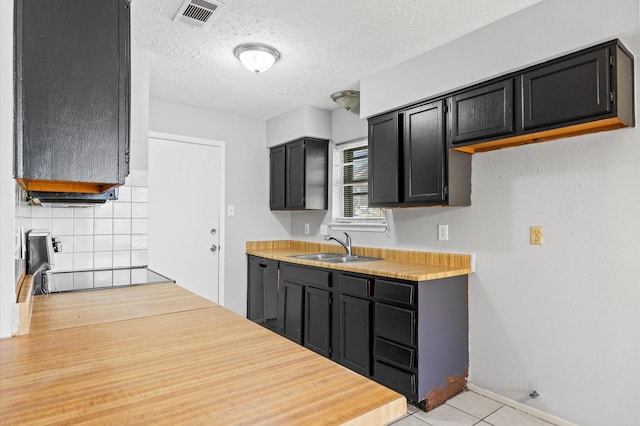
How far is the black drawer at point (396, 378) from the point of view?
2482mm

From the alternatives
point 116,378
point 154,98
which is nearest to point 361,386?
point 116,378

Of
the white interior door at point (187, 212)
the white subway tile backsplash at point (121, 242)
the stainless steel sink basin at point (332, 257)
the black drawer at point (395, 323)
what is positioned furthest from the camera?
the white interior door at point (187, 212)

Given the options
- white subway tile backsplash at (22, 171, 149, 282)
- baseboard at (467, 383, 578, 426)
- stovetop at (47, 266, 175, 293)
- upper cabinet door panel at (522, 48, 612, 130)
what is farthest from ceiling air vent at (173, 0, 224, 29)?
baseboard at (467, 383, 578, 426)

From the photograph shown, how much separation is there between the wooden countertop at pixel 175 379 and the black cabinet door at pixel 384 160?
1879mm

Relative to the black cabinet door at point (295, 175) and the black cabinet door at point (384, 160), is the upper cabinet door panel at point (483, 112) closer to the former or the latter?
the black cabinet door at point (384, 160)

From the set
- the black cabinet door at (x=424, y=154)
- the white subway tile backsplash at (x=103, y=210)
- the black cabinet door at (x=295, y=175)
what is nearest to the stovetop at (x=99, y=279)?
the white subway tile backsplash at (x=103, y=210)

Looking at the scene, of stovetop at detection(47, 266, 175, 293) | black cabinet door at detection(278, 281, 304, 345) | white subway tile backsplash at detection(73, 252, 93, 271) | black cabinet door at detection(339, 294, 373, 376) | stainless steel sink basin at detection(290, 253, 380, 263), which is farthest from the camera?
stainless steel sink basin at detection(290, 253, 380, 263)

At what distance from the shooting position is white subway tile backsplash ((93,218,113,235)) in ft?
9.84

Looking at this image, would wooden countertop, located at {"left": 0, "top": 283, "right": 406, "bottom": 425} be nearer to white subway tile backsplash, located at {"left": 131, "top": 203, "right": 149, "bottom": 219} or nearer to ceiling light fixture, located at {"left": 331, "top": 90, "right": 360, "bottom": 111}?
white subway tile backsplash, located at {"left": 131, "top": 203, "right": 149, "bottom": 219}

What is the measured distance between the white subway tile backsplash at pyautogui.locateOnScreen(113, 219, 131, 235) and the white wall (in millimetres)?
1201

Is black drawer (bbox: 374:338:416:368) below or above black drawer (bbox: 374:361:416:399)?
above

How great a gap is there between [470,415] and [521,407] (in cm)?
34

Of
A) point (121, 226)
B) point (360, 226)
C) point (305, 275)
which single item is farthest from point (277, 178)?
point (121, 226)

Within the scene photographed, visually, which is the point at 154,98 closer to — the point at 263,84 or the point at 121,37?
the point at 263,84
